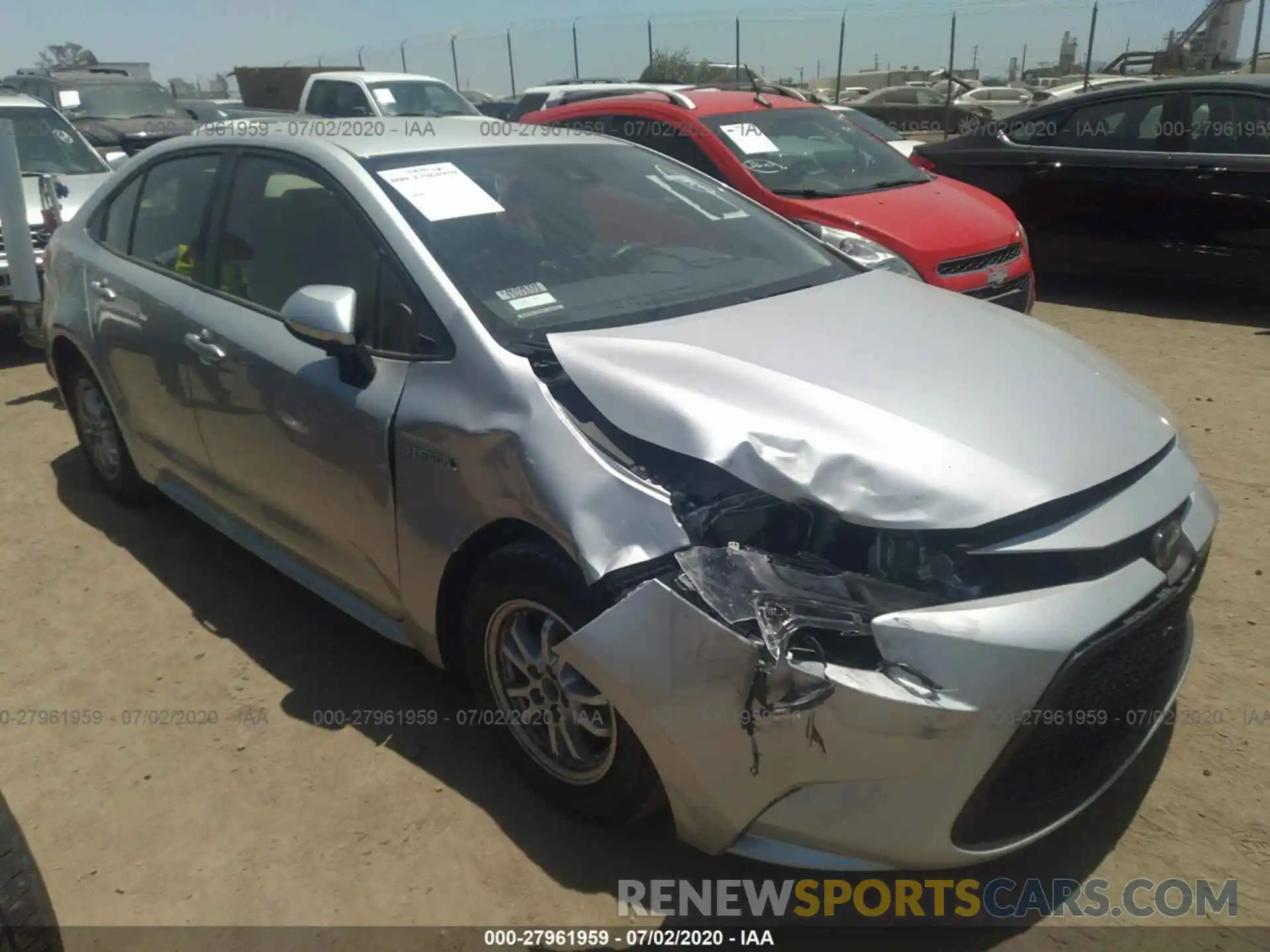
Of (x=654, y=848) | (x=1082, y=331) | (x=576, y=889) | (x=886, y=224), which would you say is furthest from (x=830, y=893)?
(x=1082, y=331)

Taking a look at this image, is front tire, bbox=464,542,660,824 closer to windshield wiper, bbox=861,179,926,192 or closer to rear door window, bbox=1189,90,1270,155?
windshield wiper, bbox=861,179,926,192

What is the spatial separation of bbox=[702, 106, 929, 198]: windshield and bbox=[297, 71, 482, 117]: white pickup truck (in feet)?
24.8

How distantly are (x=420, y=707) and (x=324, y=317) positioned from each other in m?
1.25

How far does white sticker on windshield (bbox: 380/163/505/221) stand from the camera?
295 cm

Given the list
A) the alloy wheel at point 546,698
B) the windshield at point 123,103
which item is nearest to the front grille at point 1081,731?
the alloy wheel at point 546,698

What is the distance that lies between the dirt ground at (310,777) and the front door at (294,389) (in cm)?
43

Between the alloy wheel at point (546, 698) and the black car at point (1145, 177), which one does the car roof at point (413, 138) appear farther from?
the black car at point (1145, 177)

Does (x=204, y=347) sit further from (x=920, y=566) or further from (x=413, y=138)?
(x=920, y=566)

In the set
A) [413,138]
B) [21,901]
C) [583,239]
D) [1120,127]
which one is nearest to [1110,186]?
[1120,127]

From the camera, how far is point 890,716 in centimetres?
193

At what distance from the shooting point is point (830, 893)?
243 centimetres

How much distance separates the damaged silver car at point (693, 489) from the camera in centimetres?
201

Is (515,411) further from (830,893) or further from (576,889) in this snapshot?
(830,893)

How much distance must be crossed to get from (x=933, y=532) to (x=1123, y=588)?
43 cm
